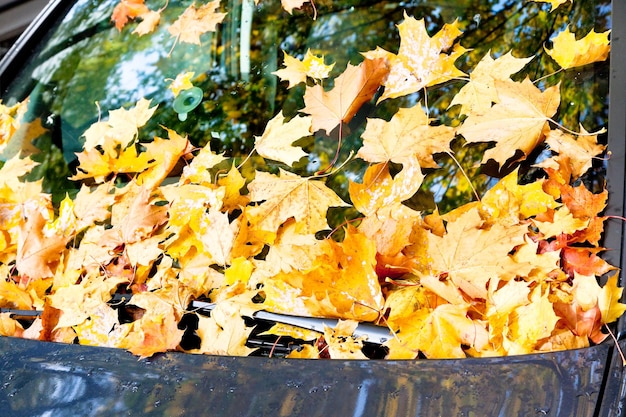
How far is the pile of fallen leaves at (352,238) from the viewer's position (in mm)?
1155

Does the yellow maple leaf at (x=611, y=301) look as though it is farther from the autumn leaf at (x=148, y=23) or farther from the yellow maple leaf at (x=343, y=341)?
the autumn leaf at (x=148, y=23)

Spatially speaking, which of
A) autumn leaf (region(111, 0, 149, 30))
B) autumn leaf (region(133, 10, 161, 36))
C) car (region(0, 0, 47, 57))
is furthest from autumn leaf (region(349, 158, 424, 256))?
car (region(0, 0, 47, 57))

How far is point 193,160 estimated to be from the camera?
1694 mm

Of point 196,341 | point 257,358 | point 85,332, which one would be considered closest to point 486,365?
point 257,358

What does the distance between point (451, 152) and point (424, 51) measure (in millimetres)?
315

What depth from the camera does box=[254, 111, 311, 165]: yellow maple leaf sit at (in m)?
1.59

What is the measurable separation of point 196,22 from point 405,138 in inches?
39.9

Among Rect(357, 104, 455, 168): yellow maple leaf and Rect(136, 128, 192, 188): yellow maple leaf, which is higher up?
Rect(136, 128, 192, 188): yellow maple leaf

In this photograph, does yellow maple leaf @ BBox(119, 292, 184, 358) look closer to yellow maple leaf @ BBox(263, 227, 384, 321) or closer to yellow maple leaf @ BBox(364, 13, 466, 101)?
yellow maple leaf @ BBox(263, 227, 384, 321)

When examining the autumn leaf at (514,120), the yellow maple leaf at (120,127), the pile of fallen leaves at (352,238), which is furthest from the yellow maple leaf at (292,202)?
the yellow maple leaf at (120,127)

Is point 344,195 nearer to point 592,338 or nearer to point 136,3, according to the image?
point 592,338

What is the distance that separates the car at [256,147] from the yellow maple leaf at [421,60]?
0.11 feet

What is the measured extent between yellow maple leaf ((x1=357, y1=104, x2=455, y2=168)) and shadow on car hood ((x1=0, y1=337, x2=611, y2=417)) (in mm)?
537

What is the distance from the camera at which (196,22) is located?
2162 mm
